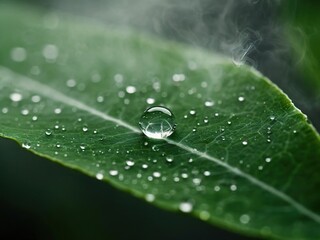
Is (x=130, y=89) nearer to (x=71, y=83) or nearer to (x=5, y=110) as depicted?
(x=71, y=83)

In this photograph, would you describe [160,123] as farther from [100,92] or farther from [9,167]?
[9,167]

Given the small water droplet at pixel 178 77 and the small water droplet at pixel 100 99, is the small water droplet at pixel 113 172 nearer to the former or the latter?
the small water droplet at pixel 100 99

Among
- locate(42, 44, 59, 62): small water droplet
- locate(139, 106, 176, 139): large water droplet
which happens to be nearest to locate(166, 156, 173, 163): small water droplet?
locate(139, 106, 176, 139): large water droplet

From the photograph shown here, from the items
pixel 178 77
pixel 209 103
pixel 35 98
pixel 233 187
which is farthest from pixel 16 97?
pixel 233 187

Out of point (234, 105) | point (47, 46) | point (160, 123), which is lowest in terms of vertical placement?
point (160, 123)

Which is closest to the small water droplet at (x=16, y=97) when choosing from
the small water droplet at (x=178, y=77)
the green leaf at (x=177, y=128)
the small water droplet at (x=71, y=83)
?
the green leaf at (x=177, y=128)

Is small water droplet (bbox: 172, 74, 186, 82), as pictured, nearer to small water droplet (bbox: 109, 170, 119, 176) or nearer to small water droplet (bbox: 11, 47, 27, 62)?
small water droplet (bbox: 109, 170, 119, 176)

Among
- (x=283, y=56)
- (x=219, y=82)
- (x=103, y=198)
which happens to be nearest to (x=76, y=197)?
(x=103, y=198)
